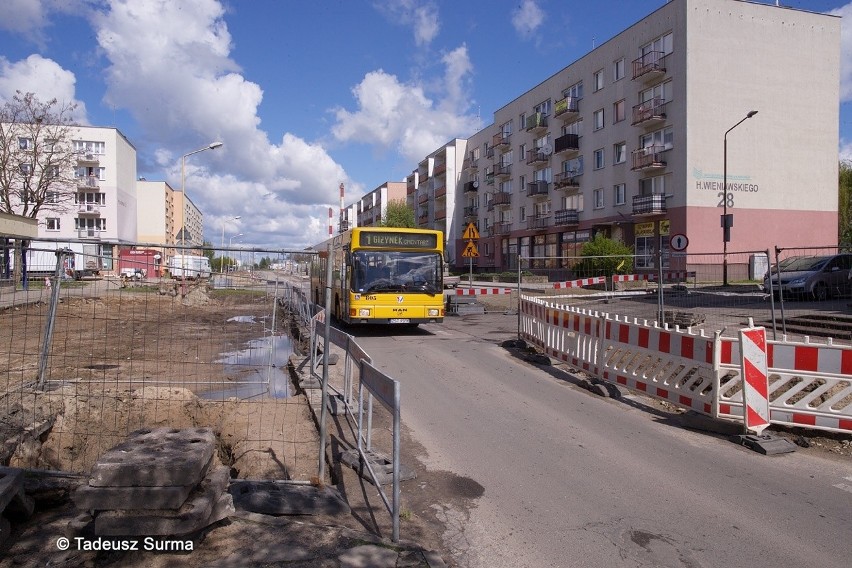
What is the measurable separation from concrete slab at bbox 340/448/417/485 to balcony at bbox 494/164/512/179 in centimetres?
5668

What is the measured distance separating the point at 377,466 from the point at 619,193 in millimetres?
40899

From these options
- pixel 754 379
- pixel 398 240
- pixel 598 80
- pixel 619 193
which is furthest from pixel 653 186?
pixel 754 379

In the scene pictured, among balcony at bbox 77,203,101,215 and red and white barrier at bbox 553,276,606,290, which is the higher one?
balcony at bbox 77,203,101,215

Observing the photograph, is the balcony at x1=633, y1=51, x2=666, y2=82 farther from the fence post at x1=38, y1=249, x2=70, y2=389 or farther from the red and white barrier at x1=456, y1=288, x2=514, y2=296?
the fence post at x1=38, y1=249, x2=70, y2=389

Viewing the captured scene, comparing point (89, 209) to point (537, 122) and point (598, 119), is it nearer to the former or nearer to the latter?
point (537, 122)

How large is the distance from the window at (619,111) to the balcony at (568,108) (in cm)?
458

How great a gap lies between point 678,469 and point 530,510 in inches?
74.1

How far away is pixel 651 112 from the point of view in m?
38.6

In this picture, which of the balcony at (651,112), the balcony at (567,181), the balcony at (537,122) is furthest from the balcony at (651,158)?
the balcony at (537,122)

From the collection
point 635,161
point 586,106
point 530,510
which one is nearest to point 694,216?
point 635,161

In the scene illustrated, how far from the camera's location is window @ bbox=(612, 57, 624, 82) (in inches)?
1668

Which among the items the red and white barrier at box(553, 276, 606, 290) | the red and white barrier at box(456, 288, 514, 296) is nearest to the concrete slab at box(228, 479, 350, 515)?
the red and white barrier at box(553, 276, 606, 290)

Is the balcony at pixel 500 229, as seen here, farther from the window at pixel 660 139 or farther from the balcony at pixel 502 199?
the window at pixel 660 139

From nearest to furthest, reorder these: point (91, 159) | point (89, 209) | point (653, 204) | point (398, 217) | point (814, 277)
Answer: point (814, 277)
point (653, 204)
point (89, 209)
point (91, 159)
point (398, 217)
